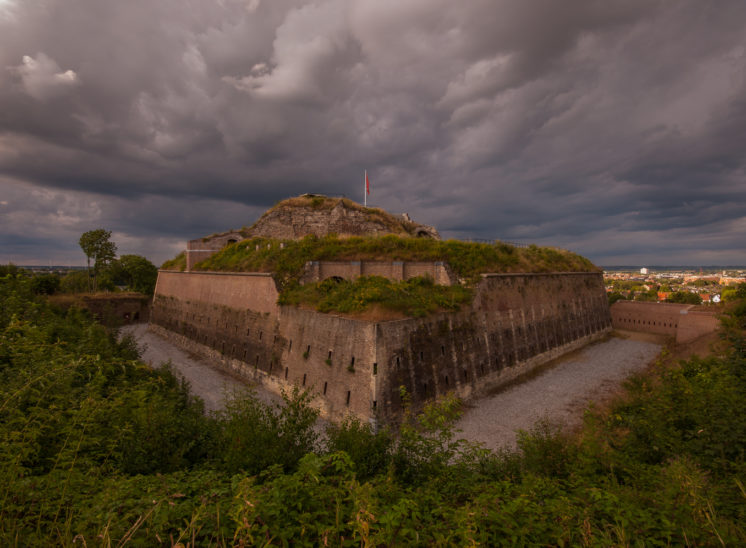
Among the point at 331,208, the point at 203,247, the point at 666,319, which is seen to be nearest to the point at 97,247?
the point at 203,247

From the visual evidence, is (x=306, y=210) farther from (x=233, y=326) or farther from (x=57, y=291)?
(x=57, y=291)

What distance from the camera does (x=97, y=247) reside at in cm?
4044

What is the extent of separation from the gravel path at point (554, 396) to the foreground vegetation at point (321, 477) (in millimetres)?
3047

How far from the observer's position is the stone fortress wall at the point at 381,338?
42.4 feet

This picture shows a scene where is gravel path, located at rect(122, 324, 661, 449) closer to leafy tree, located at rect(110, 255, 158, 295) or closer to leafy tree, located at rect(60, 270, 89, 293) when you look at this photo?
leafy tree, located at rect(110, 255, 158, 295)

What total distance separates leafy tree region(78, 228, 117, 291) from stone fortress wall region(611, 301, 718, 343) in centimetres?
6279

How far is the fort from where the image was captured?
1307 centimetres

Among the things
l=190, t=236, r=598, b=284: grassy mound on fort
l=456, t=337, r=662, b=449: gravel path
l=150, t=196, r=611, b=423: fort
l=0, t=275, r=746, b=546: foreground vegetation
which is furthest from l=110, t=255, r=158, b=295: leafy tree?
l=456, t=337, r=662, b=449: gravel path

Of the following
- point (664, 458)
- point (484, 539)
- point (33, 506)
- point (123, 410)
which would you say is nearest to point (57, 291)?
point (123, 410)

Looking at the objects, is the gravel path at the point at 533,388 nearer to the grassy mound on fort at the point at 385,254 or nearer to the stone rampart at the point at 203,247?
the grassy mound on fort at the point at 385,254

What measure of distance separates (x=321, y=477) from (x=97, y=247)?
168 ft

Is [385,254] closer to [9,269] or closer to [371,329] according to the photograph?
[371,329]

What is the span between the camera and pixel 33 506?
325 cm

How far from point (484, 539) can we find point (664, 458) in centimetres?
728
